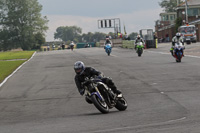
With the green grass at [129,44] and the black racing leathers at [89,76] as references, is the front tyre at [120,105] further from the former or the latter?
the green grass at [129,44]

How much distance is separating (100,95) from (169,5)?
6176 inches

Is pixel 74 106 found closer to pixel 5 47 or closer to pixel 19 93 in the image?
pixel 19 93

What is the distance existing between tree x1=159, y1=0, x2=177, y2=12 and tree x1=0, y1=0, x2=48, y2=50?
6016 cm

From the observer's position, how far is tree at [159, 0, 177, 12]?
533 ft

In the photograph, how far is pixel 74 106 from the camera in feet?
41.4

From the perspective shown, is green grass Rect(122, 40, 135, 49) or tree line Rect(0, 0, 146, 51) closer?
green grass Rect(122, 40, 135, 49)

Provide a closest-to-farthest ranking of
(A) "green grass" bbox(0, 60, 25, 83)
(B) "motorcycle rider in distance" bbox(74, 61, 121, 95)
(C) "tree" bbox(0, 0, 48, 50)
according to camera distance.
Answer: (B) "motorcycle rider in distance" bbox(74, 61, 121, 95) < (A) "green grass" bbox(0, 60, 25, 83) < (C) "tree" bbox(0, 0, 48, 50)

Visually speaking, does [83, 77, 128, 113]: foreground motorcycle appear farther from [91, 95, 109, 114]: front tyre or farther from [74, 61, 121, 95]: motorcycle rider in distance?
[74, 61, 121, 95]: motorcycle rider in distance

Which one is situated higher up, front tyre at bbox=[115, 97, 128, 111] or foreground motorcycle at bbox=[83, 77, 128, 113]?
foreground motorcycle at bbox=[83, 77, 128, 113]

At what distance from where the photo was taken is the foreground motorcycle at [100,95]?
1040 centimetres

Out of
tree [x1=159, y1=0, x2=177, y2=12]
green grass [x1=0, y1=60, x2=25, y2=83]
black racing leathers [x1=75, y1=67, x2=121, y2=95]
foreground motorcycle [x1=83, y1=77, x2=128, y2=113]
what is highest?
tree [x1=159, y1=0, x2=177, y2=12]

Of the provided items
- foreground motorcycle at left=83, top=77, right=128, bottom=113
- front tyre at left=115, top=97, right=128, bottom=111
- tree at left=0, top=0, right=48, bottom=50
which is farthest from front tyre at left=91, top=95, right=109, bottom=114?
tree at left=0, top=0, right=48, bottom=50

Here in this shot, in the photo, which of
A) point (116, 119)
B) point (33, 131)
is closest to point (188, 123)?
point (116, 119)

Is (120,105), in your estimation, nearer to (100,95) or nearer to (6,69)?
(100,95)
